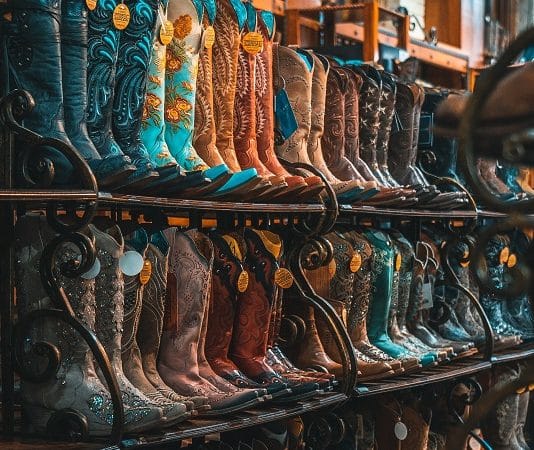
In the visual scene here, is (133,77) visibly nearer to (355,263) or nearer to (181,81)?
(181,81)

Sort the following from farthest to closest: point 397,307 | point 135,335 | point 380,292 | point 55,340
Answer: point 397,307 < point 380,292 < point 135,335 < point 55,340

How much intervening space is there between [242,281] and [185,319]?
0.28 meters

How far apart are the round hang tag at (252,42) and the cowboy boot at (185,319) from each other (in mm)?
657

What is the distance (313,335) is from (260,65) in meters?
0.90

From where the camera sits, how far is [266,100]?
3.45m

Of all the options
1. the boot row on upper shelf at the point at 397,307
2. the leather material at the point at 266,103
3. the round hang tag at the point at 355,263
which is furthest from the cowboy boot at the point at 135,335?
the round hang tag at the point at 355,263

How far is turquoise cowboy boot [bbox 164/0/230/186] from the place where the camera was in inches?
118

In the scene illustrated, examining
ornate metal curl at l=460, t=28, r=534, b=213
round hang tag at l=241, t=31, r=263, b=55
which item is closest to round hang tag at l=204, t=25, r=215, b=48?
round hang tag at l=241, t=31, r=263, b=55

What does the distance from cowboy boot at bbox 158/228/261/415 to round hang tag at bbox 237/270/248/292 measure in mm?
188

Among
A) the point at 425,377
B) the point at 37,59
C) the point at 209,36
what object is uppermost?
the point at 209,36

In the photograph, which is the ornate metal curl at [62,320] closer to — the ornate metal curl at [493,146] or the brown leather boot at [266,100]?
the brown leather boot at [266,100]

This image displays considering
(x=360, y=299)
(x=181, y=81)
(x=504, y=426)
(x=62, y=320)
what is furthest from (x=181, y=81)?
(x=504, y=426)

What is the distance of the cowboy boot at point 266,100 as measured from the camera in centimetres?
340

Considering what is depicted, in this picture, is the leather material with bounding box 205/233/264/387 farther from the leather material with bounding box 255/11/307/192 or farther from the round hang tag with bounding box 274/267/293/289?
the leather material with bounding box 255/11/307/192
